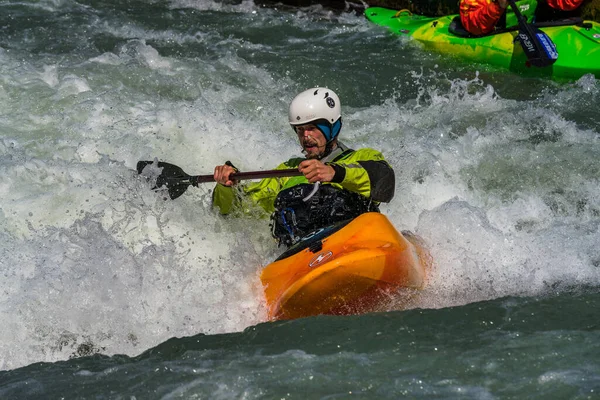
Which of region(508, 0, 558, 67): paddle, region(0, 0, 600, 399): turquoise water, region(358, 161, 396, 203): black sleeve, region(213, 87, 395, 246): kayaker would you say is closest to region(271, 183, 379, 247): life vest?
region(213, 87, 395, 246): kayaker

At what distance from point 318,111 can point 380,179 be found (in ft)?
1.68

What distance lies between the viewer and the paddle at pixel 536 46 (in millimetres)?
7895

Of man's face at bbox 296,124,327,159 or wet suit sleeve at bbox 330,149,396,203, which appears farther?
man's face at bbox 296,124,327,159

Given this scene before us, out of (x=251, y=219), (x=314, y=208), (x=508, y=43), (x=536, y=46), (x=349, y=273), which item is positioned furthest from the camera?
(x=508, y=43)

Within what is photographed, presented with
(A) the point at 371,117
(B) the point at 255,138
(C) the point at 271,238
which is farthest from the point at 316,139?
(A) the point at 371,117

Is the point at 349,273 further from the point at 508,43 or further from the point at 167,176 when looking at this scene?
the point at 508,43

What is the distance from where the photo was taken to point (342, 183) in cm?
456

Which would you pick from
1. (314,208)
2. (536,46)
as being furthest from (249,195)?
(536,46)

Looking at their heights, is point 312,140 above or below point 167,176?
above

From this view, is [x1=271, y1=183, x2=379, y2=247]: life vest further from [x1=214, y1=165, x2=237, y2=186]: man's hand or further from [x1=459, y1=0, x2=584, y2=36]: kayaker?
[x1=459, y1=0, x2=584, y2=36]: kayaker

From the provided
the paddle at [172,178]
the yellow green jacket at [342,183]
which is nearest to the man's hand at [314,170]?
the yellow green jacket at [342,183]

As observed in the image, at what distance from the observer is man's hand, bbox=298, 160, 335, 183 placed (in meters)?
4.30

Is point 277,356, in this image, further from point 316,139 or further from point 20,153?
point 20,153

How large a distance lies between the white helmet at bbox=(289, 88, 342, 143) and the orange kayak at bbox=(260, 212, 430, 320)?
2.16 ft
